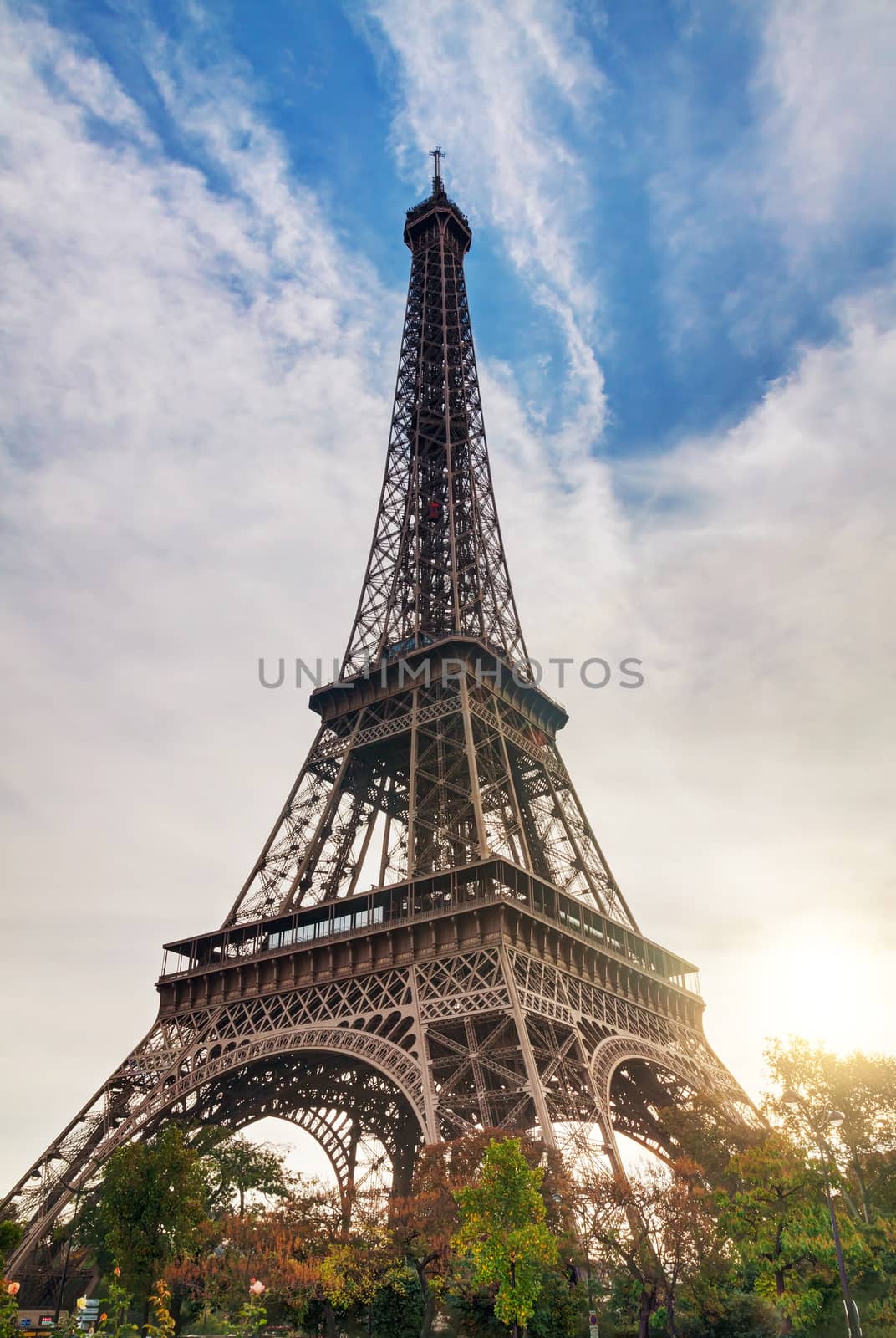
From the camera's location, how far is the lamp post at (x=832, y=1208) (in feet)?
83.6

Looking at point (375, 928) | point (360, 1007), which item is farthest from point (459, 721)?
point (360, 1007)

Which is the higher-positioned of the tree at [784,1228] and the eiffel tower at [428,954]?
the eiffel tower at [428,954]

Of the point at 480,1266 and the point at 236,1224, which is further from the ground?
the point at 236,1224

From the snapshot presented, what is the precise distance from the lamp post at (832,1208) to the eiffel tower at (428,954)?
23.2 feet

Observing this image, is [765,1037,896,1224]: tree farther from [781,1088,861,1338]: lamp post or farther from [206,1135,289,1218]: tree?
[206,1135,289,1218]: tree

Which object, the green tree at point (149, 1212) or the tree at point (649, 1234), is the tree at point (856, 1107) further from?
the green tree at point (149, 1212)

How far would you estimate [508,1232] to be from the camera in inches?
1063

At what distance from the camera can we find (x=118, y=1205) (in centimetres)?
3169

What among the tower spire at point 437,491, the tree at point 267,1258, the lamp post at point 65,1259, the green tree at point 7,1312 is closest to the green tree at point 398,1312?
the tree at point 267,1258

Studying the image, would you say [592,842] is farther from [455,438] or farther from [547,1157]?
[455,438]

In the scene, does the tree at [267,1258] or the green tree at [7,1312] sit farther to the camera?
the tree at [267,1258]

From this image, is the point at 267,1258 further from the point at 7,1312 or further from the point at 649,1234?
the point at 7,1312

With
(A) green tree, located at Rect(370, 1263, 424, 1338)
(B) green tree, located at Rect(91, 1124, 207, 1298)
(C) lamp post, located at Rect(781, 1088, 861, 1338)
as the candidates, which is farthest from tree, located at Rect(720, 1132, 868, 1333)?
(B) green tree, located at Rect(91, 1124, 207, 1298)

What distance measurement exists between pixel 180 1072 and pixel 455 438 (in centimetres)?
4452
